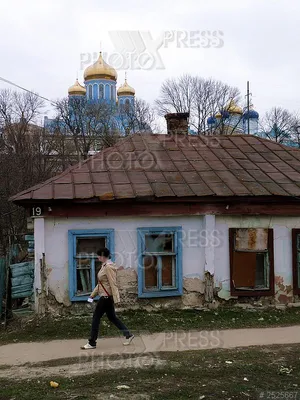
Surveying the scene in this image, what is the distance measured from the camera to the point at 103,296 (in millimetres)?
6520

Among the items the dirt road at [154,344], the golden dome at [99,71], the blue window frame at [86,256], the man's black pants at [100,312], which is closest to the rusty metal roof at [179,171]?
the blue window frame at [86,256]

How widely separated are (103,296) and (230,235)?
11.7 ft

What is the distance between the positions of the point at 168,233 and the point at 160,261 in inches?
23.2

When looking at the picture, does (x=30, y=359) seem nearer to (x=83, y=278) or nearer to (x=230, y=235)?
(x=83, y=278)

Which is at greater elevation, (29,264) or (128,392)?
(29,264)

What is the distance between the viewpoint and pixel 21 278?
880 cm

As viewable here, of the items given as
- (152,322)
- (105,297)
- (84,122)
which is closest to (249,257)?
(152,322)

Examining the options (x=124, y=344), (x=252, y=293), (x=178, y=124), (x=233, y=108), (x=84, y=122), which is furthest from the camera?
(x=233, y=108)

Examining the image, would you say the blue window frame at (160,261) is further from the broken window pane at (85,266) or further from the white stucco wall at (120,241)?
the broken window pane at (85,266)

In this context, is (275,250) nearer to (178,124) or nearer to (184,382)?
(178,124)

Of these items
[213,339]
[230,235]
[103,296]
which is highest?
[230,235]

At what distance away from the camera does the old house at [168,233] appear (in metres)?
8.55

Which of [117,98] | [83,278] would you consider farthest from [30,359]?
[117,98]

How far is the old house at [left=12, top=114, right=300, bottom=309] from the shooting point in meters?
8.55
